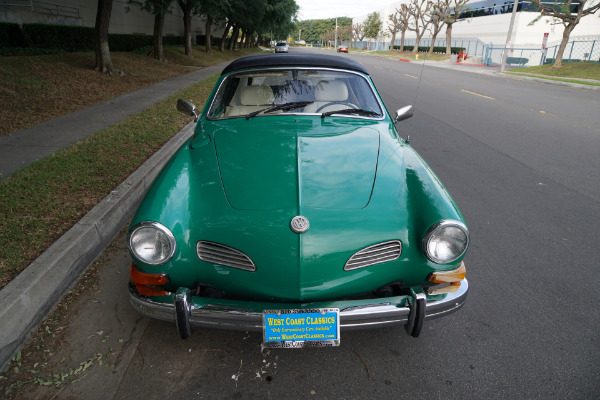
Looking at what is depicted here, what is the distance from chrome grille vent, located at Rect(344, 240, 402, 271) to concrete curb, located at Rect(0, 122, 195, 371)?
198 cm

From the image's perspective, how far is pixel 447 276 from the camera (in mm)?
2158

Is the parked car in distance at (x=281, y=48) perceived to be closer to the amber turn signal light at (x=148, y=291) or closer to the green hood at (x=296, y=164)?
the green hood at (x=296, y=164)

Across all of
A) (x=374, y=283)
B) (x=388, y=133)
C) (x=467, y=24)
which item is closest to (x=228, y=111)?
(x=388, y=133)

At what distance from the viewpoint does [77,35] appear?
1742 cm

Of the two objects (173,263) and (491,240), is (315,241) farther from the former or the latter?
(491,240)

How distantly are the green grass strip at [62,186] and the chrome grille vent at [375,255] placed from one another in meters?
2.30

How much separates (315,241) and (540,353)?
5.02 ft

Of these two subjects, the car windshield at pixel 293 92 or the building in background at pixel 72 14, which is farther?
the building in background at pixel 72 14

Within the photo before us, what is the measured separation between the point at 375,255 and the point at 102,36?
44.7 feet

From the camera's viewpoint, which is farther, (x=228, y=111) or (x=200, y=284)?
(x=228, y=111)

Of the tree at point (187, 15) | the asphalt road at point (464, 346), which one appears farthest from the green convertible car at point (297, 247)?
the tree at point (187, 15)

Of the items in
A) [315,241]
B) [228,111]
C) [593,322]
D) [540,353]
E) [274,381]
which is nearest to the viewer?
[315,241]

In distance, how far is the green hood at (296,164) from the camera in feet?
7.20

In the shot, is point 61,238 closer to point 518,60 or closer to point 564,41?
point 564,41
